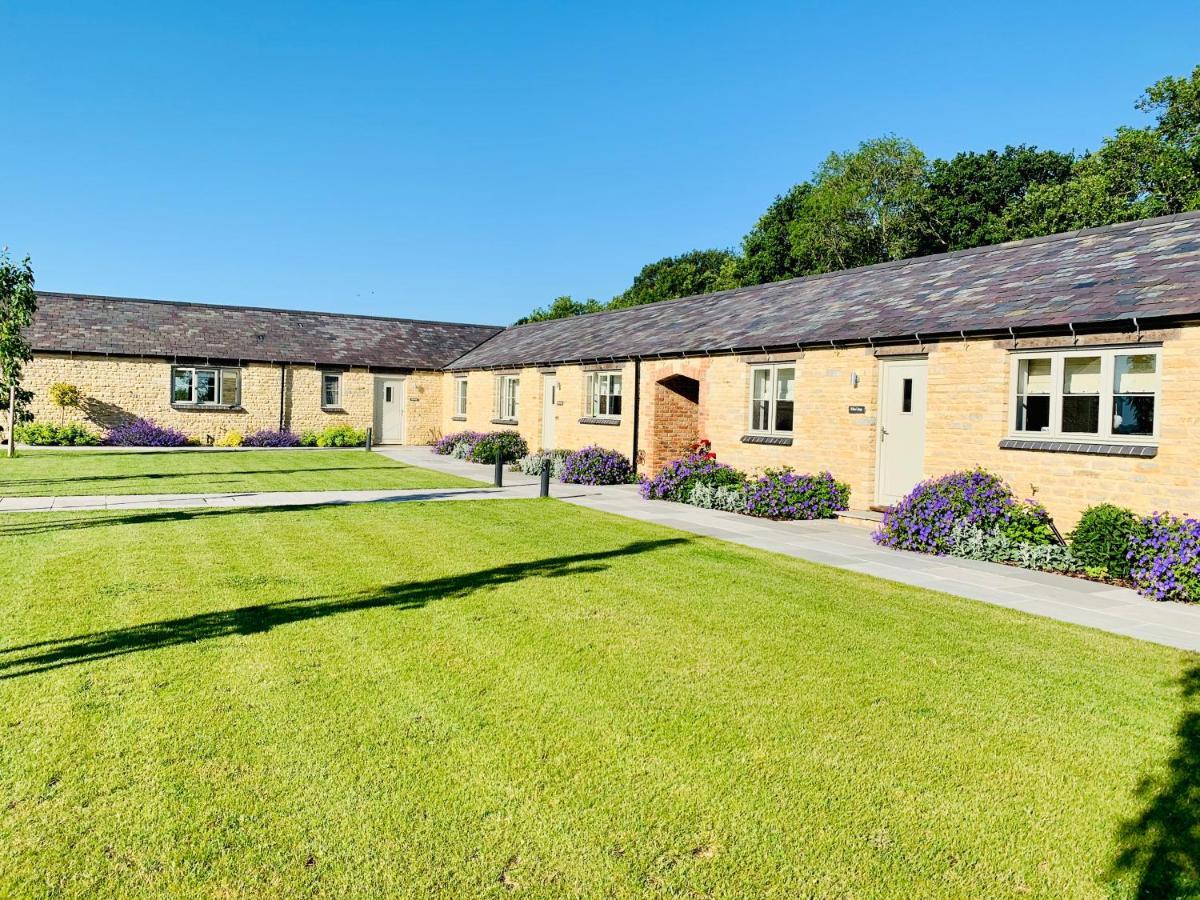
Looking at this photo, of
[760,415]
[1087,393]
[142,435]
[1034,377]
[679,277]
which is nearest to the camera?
[1087,393]

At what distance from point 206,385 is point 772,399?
2171cm

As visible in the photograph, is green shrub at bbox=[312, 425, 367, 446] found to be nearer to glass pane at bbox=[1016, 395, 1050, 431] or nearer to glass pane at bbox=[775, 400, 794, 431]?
glass pane at bbox=[775, 400, 794, 431]


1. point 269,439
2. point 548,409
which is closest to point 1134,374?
point 548,409

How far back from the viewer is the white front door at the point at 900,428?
1312 cm

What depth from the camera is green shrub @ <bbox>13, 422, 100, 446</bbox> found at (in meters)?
26.4

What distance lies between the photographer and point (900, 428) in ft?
44.2

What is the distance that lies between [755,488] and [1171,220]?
7.60 meters

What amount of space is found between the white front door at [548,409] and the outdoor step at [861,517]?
1139 cm

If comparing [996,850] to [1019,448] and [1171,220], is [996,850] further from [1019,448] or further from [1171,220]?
[1171,220]

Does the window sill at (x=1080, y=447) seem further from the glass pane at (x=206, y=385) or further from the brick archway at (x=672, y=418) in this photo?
the glass pane at (x=206, y=385)

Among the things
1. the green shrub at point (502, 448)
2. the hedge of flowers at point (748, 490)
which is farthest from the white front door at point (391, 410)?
the hedge of flowers at point (748, 490)

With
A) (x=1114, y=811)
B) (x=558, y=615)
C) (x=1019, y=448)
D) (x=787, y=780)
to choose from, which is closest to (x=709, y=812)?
(x=787, y=780)

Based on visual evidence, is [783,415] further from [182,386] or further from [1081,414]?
[182,386]

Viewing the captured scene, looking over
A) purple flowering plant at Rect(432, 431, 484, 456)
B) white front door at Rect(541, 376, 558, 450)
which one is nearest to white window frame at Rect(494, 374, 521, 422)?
purple flowering plant at Rect(432, 431, 484, 456)
